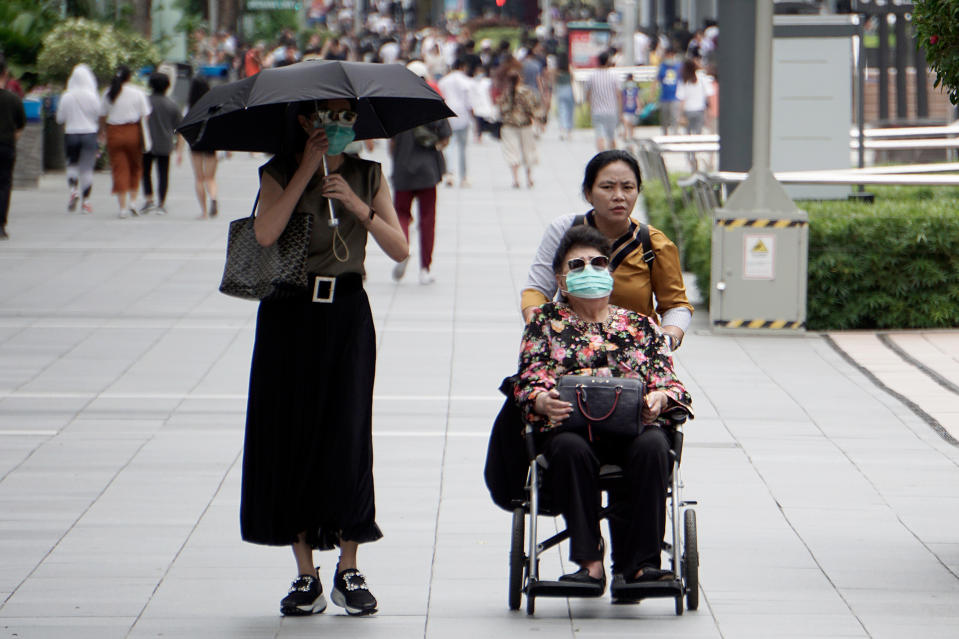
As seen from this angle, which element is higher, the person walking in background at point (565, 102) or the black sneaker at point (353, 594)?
the person walking in background at point (565, 102)

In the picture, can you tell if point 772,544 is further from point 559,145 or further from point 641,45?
point 641,45

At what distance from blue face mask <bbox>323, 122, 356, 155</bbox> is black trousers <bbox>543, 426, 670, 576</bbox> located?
1.13 metres

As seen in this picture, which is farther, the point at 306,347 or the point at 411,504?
the point at 411,504

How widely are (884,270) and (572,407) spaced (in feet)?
22.1

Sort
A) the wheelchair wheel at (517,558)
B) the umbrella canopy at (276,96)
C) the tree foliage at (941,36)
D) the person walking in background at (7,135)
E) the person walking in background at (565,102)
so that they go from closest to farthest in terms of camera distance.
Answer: the umbrella canopy at (276,96)
the wheelchair wheel at (517,558)
the tree foliage at (941,36)
the person walking in background at (7,135)
the person walking in background at (565,102)

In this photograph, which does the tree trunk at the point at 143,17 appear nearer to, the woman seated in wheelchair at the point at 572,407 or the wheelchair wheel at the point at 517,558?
the woman seated in wheelchair at the point at 572,407

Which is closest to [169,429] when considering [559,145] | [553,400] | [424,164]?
[553,400]

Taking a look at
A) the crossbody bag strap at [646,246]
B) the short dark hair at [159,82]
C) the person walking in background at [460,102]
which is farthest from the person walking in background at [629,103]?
the crossbody bag strap at [646,246]

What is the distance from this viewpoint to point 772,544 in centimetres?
589

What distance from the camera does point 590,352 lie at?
193 inches

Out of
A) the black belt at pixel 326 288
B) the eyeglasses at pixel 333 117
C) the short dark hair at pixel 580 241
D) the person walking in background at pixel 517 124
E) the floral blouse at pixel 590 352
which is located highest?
the person walking in background at pixel 517 124

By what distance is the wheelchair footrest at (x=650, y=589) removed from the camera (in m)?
4.78

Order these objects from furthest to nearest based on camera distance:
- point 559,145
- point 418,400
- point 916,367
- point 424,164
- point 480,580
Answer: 1. point 559,145
2. point 424,164
3. point 916,367
4. point 418,400
5. point 480,580

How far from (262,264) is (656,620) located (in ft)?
5.54
